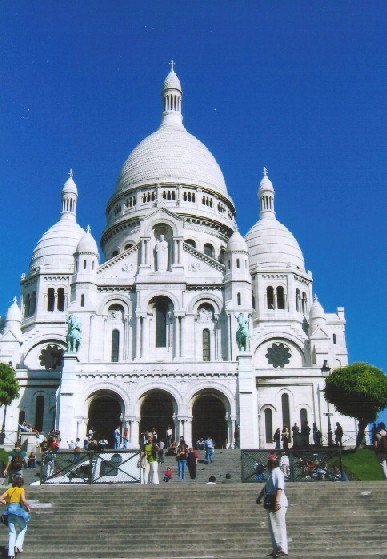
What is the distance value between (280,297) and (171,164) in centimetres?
1793

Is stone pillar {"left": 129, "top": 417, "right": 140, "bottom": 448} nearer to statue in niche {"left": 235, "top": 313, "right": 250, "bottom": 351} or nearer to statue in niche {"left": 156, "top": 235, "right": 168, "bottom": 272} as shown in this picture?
statue in niche {"left": 235, "top": 313, "right": 250, "bottom": 351}

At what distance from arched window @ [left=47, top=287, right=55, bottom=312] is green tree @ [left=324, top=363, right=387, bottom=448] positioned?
28.8 metres

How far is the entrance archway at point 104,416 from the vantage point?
52.8 meters

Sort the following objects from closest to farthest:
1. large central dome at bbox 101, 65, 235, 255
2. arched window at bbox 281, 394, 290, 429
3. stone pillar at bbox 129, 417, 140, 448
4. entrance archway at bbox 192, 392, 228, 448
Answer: stone pillar at bbox 129, 417, 140, 448 → entrance archway at bbox 192, 392, 228, 448 → arched window at bbox 281, 394, 290, 429 → large central dome at bbox 101, 65, 235, 255

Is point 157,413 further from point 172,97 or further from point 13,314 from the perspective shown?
point 172,97

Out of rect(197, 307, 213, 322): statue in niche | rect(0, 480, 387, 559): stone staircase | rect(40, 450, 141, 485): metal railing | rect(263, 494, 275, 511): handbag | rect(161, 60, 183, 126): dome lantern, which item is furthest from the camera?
rect(161, 60, 183, 126): dome lantern

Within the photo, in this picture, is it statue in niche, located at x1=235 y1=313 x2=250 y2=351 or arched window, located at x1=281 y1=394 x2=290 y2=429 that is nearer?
statue in niche, located at x1=235 y1=313 x2=250 y2=351

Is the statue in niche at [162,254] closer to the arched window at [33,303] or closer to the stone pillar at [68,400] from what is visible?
the stone pillar at [68,400]

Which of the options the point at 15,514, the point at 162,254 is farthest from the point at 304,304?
the point at 15,514

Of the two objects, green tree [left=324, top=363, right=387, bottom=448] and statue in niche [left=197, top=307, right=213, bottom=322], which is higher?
statue in niche [left=197, top=307, right=213, bottom=322]

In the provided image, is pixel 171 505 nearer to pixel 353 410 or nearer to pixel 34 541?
pixel 34 541

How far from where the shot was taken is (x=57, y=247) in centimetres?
7194

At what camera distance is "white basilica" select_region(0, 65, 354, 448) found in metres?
51.0

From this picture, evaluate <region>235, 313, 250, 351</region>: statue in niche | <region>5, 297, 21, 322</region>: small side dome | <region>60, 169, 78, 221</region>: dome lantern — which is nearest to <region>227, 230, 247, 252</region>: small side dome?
<region>235, 313, 250, 351</region>: statue in niche
